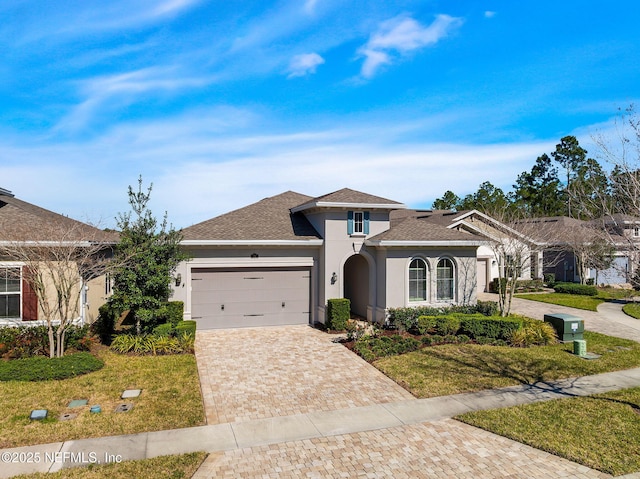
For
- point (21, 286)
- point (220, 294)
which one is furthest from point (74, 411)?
point (220, 294)

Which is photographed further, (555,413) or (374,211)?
(374,211)

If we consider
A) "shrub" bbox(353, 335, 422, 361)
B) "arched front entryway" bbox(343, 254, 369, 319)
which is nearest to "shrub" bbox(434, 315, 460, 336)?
"shrub" bbox(353, 335, 422, 361)

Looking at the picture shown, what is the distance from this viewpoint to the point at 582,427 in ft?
28.6

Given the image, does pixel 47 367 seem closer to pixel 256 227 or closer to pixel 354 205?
pixel 256 227

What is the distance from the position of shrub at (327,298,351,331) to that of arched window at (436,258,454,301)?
13.4 ft

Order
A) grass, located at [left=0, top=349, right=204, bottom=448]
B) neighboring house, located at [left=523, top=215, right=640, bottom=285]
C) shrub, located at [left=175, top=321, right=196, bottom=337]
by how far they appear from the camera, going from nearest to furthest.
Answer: grass, located at [left=0, top=349, right=204, bottom=448]
shrub, located at [left=175, top=321, right=196, bottom=337]
neighboring house, located at [left=523, top=215, right=640, bottom=285]

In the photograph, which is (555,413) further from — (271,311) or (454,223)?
(454,223)

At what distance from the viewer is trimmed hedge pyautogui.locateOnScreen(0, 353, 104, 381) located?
10836 millimetres

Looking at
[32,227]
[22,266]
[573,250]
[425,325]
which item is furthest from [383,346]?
[573,250]

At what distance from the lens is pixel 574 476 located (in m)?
7.04

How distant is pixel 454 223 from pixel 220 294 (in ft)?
54.6

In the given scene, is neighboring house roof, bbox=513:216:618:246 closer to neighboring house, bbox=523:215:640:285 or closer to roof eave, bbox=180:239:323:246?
neighboring house, bbox=523:215:640:285

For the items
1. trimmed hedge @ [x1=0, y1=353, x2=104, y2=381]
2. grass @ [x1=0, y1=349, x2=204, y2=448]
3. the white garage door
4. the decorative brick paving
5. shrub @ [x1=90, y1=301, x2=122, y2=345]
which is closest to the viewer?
the decorative brick paving

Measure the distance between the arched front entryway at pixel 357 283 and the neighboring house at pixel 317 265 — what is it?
279 millimetres
